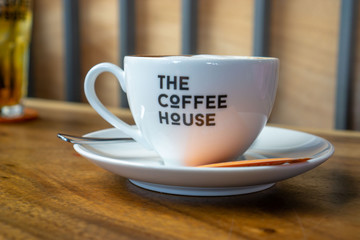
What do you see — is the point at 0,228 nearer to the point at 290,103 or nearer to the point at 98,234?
the point at 98,234

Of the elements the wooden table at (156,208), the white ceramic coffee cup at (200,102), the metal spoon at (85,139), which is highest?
the white ceramic coffee cup at (200,102)

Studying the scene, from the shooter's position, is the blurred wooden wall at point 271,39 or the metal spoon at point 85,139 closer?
the metal spoon at point 85,139

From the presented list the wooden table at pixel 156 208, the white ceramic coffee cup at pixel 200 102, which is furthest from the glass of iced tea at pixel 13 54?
the white ceramic coffee cup at pixel 200 102

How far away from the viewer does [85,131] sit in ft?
2.51

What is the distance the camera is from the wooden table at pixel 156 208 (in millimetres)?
326

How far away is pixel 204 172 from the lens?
13.5 inches

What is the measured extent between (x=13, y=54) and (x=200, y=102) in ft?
1.95

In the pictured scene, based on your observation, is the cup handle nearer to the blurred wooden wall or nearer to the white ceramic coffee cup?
the white ceramic coffee cup

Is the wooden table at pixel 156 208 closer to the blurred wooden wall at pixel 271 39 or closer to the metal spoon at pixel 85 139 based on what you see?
the metal spoon at pixel 85 139

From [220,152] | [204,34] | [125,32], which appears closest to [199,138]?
[220,152]

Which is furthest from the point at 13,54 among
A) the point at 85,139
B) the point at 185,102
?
the point at 185,102

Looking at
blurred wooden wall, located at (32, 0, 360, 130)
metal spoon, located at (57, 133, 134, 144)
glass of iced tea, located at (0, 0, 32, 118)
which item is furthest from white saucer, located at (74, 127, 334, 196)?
blurred wooden wall, located at (32, 0, 360, 130)

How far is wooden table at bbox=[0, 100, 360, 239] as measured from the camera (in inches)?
12.8

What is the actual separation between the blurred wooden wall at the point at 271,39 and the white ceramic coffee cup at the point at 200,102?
64 cm
